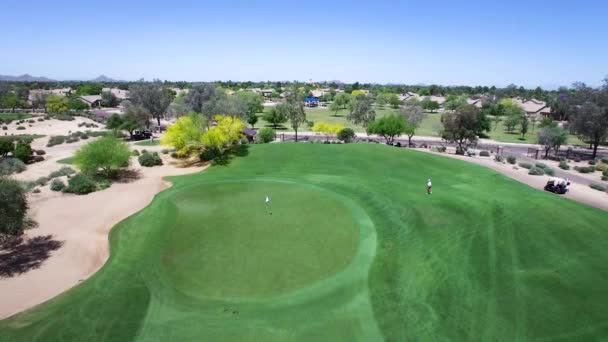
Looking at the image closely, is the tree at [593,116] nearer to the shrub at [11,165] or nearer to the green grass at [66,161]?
the green grass at [66,161]

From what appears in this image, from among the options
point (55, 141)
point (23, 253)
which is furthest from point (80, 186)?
point (55, 141)

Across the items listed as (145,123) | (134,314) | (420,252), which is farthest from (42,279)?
(145,123)

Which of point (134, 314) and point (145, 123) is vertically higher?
point (145, 123)

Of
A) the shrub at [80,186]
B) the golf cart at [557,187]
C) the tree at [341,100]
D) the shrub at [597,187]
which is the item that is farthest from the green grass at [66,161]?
the tree at [341,100]

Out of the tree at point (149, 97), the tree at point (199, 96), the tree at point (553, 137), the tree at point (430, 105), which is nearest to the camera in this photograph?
the tree at point (553, 137)

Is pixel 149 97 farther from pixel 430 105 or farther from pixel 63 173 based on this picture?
pixel 430 105

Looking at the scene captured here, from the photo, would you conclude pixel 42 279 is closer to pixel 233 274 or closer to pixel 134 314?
pixel 134 314

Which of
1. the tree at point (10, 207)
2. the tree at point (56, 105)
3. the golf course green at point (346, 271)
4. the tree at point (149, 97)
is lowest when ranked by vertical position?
the golf course green at point (346, 271)
